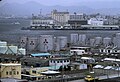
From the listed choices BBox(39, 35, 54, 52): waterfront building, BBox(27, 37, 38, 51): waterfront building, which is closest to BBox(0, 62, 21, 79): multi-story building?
BBox(39, 35, 54, 52): waterfront building

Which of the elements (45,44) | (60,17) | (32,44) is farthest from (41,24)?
(45,44)

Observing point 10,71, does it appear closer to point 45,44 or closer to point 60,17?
point 45,44

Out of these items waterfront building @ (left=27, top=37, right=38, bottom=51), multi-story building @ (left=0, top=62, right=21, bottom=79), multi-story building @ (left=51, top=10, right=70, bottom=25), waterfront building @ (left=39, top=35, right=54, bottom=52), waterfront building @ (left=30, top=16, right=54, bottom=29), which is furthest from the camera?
multi-story building @ (left=51, top=10, right=70, bottom=25)

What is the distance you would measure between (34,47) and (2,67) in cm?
615

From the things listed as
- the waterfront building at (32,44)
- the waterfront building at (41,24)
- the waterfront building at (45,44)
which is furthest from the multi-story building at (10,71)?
the waterfront building at (41,24)

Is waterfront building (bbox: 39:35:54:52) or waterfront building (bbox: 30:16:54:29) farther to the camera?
waterfront building (bbox: 30:16:54:29)

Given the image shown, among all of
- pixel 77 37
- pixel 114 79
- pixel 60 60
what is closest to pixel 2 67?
pixel 114 79

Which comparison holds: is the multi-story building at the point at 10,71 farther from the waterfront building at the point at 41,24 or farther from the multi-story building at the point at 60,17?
the multi-story building at the point at 60,17

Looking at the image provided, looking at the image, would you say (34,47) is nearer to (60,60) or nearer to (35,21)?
(60,60)

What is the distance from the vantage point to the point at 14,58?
26.0 ft

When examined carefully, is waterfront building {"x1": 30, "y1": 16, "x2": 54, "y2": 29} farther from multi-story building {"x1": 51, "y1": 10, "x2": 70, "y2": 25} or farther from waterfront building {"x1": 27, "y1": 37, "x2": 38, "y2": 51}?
waterfront building {"x1": 27, "y1": 37, "x2": 38, "y2": 51}

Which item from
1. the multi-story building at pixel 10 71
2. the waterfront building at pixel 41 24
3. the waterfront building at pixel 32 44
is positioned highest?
the multi-story building at pixel 10 71

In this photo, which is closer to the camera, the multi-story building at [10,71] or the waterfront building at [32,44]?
the multi-story building at [10,71]

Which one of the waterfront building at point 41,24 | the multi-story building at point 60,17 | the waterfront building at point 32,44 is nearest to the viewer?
the waterfront building at point 32,44
